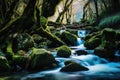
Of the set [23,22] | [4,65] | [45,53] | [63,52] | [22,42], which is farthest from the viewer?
[22,42]

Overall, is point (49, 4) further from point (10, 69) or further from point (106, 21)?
point (10, 69)

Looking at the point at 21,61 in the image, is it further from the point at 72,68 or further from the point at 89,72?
the point at 89,72

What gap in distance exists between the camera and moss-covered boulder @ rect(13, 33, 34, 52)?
14359 millimetres

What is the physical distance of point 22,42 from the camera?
15141 millimetres

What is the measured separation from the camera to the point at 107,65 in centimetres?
1281

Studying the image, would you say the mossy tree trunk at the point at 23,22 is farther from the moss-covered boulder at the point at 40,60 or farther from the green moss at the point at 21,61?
the moss-covered boulder at the point at 40,60

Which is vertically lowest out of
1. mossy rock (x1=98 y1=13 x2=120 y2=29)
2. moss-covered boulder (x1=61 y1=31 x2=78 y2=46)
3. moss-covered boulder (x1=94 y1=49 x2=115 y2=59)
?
moss-covered boulder (x1=94 y1=49 x2=115 y2=59)

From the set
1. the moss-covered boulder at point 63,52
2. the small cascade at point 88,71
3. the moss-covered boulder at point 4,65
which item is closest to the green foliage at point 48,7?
the small cascade at point 88,71

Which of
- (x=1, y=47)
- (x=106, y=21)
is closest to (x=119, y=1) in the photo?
(x=106, y=21)

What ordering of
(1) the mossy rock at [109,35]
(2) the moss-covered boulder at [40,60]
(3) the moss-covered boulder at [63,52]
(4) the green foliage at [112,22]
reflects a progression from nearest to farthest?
(2) the moss-covered boulder at [40,60] → (3) the moss-covered boulder at [63,52] → (1) the mossy rock at [109,35] → (4) the green foliage at [112,22]

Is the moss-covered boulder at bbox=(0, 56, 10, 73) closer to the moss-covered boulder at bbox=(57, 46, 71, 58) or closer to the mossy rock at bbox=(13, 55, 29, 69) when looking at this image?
the mossy rock at bbox=(13, 55, 29, 69)

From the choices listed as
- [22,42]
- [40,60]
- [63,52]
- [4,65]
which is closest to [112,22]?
[63,52]

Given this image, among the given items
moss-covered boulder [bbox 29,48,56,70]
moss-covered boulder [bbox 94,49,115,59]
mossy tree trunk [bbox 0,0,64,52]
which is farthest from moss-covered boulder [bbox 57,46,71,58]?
mossy tree trunk [bbox 0,0,64,52]

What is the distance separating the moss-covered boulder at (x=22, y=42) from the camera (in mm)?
14359
